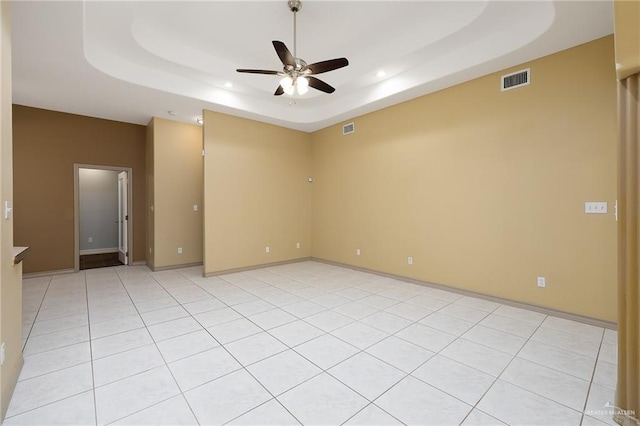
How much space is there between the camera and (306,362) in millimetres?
2354

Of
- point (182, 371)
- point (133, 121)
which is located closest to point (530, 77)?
point (182, 371)

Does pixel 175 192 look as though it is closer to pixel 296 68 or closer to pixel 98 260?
pixel 98 260

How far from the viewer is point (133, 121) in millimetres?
5988

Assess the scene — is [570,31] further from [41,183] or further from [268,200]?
[41,183]

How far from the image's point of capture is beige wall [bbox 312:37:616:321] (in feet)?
10.1

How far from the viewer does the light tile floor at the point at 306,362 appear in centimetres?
178

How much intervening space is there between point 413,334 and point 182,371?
2.15 meters

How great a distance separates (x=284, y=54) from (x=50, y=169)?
547 cm

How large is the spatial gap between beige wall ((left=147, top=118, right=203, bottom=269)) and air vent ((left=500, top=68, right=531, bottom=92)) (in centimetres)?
569

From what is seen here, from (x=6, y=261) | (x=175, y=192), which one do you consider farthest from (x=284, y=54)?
(x=175, y=192)

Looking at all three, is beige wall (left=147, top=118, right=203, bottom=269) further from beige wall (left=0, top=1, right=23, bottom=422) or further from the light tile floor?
beige wall (left=0, top=1, right=23, bottom=422)

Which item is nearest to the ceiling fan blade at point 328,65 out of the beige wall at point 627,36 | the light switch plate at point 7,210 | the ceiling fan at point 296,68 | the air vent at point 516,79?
the ceiling fan at point 296,68

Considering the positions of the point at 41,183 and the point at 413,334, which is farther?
the point at 41,183

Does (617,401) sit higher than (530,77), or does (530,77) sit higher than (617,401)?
(530,77)
